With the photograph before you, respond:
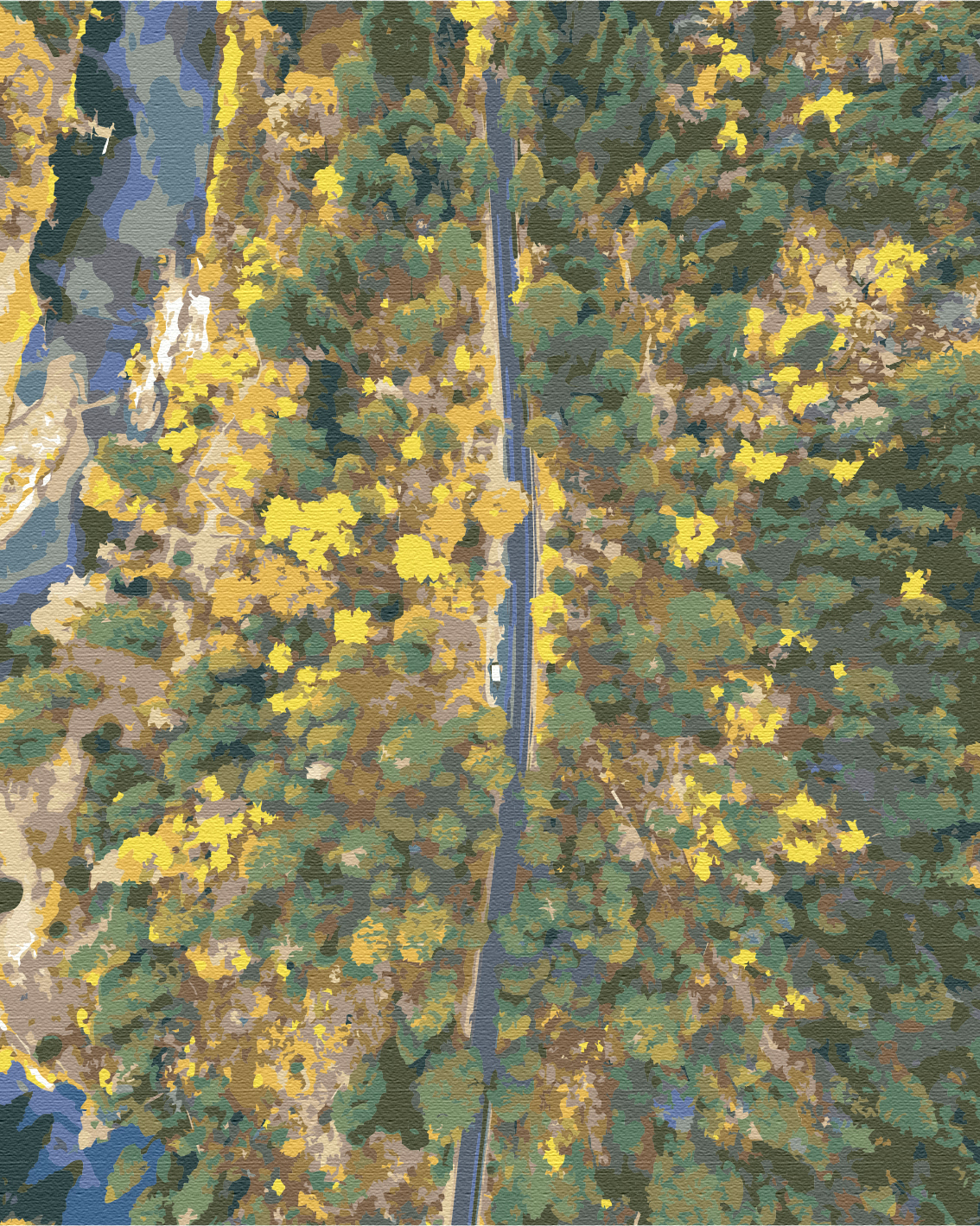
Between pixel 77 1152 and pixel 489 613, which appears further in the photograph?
pixel 489 613

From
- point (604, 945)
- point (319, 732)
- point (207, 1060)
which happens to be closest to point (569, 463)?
point (319, 732)

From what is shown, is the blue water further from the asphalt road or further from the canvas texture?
the asphalt road

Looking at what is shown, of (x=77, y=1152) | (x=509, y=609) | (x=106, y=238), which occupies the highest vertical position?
(x=106, y=238)

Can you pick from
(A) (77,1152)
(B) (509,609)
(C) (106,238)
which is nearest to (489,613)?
(B) (509,609)

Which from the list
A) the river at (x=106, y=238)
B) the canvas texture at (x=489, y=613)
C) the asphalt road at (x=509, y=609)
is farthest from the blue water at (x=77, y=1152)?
the river at (x=106, y=238)

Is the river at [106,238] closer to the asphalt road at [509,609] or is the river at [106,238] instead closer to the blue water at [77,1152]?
the asphalt road at [509,609]

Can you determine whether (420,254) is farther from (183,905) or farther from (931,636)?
(183,905)

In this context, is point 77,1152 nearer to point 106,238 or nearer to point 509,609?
point 509,609

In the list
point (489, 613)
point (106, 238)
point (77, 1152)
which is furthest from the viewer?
point (106, 238)
